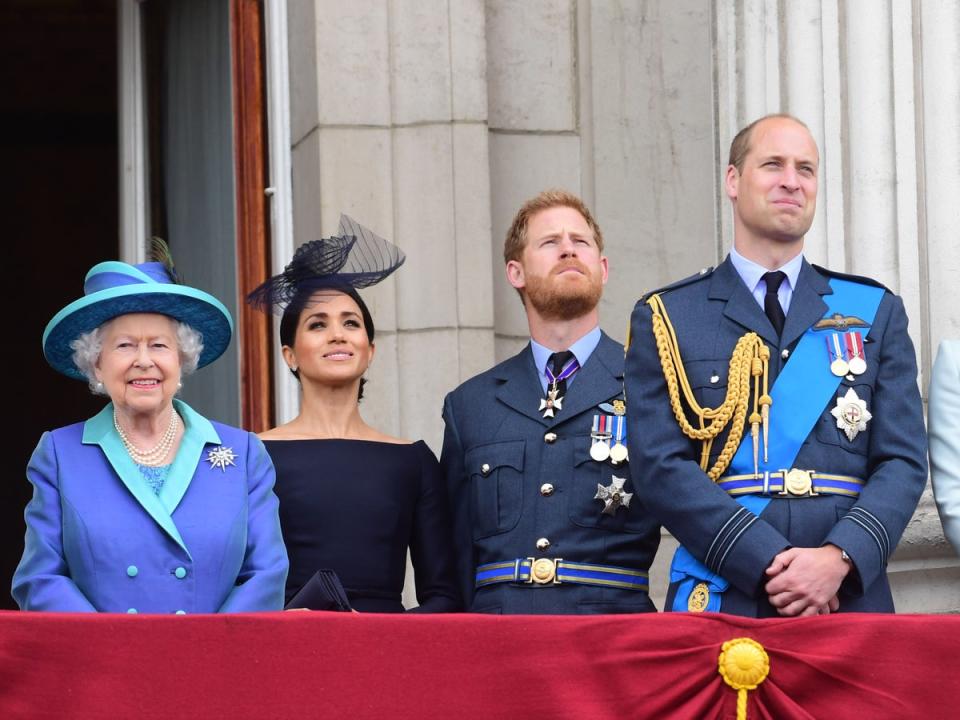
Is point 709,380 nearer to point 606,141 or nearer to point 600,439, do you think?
point 600,439

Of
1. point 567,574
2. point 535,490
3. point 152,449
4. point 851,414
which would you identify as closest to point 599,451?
point 535,490

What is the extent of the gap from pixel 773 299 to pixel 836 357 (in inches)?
8.5

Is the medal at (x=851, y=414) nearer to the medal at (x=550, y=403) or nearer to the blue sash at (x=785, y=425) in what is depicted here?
the blue sash at (x=785, y=425)

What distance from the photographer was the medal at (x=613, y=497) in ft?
15.2

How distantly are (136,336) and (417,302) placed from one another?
6.19ft

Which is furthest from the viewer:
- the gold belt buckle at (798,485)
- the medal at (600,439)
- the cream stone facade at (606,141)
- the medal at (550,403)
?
the cream stone facade at (606,141)

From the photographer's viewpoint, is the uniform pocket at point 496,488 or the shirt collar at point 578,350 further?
the shirt collar at point 578,350

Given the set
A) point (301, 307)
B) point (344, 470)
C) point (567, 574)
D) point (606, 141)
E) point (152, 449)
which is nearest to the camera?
point (152, 449)

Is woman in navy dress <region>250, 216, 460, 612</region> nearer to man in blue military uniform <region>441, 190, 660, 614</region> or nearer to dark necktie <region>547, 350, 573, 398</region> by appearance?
man in blue military uniform <region>441, 190, 660, 614</region>

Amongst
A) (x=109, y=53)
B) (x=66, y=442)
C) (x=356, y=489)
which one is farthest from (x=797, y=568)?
(x=109, y=53)

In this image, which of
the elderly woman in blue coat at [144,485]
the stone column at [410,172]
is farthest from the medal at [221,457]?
the stone column at [410,172]

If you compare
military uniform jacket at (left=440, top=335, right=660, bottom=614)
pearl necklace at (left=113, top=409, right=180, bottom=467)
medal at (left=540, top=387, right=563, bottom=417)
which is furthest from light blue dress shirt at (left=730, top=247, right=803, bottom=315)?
pearl necklace at (left=113, top=409, right=180, bottom=467)

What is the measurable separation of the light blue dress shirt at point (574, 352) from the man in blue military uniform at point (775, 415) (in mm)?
476

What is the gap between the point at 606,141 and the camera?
6.51 metres
